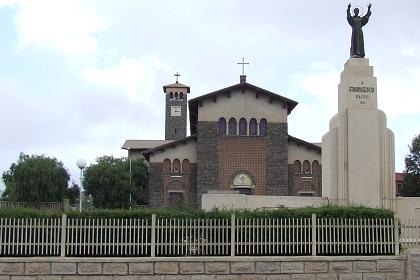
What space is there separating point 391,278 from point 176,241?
18.0ft

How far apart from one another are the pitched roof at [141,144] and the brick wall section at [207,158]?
24.6 meters

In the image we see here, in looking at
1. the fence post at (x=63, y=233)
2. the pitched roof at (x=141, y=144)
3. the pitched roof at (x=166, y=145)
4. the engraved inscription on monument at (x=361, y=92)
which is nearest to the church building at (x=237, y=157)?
the pitched roof at (x=166, y=145)

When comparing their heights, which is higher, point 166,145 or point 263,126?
point 263,126

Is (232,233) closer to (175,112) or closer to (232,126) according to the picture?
(232,126)

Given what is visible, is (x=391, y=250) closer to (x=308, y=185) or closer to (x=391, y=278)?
(x=391, y=278)

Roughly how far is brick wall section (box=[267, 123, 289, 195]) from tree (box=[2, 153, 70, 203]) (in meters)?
19.3

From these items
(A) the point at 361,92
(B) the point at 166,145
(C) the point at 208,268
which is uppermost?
(A) the point at 361,92

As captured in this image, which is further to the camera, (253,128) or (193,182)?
(193,182)

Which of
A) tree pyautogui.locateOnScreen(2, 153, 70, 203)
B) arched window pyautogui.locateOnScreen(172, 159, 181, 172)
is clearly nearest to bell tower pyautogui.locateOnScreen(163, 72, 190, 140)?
tree pyautogui.locateOnScreen(2, 153, 70, 203)

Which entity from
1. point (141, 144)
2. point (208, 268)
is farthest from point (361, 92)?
point (141, 144)

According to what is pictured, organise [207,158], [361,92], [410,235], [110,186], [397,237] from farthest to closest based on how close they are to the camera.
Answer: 1. [110,186]
2. [207,158]
3. [361,92]
4. [410,235]
5. [397,237]

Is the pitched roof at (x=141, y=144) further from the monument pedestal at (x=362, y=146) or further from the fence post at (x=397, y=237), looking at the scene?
the fence post at (x=397, y=237)

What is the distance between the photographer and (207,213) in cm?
1479

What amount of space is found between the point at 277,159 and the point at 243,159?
9.35 feet
